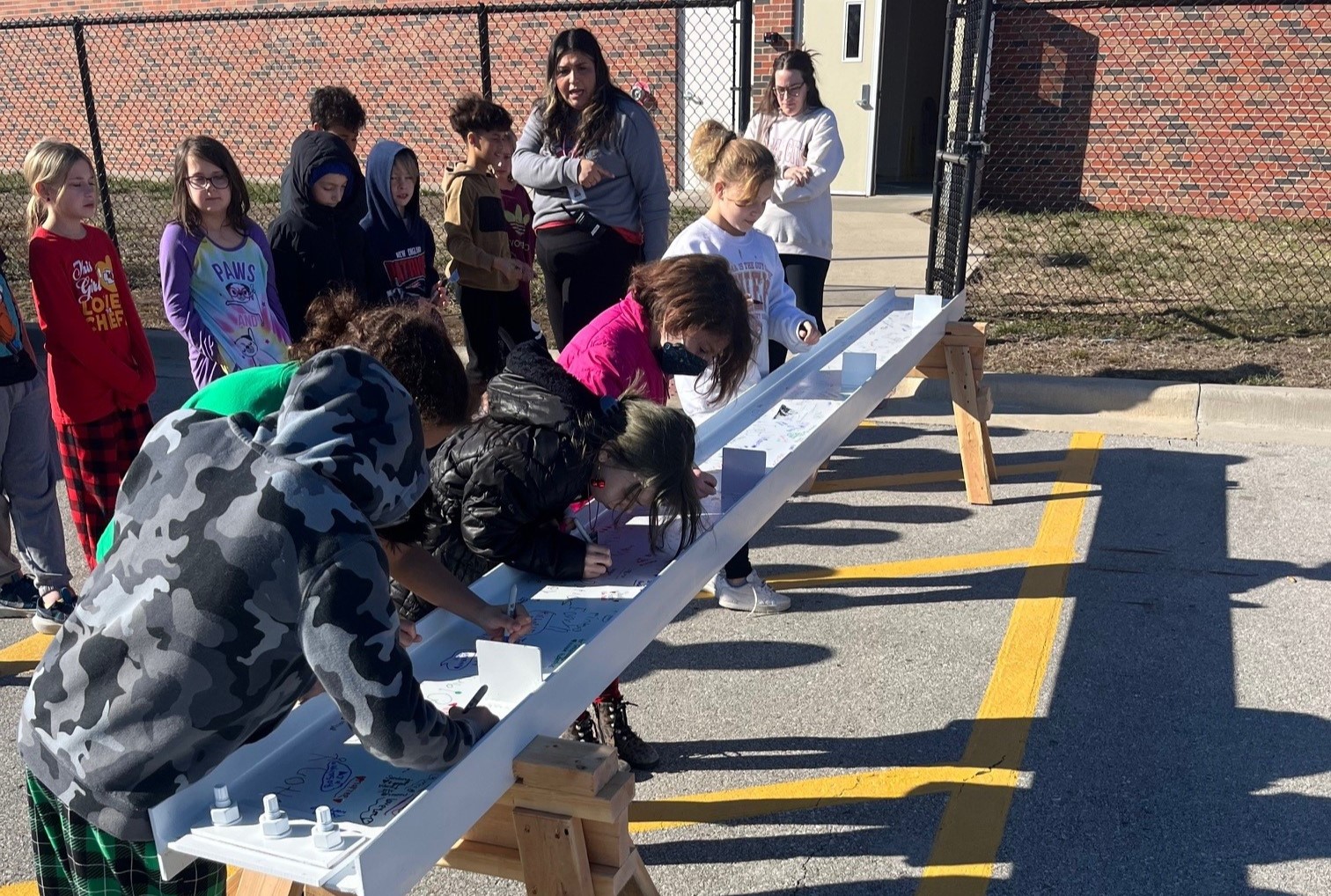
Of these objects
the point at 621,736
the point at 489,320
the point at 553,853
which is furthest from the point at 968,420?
A: the point at 553,853

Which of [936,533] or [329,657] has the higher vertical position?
[329,657]

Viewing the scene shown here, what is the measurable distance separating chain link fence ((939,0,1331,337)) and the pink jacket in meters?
7.04

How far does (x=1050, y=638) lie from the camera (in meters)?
4.13

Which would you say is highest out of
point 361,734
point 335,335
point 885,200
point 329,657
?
point 335,335

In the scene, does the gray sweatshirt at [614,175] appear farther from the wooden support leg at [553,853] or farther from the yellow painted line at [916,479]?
the wooden support leg at [553,853]

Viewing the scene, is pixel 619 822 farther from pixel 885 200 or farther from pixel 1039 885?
pixel 885 200

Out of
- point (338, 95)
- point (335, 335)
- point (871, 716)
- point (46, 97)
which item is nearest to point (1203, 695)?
point (871, 716)

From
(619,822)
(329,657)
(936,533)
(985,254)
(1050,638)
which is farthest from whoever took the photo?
(985,254)

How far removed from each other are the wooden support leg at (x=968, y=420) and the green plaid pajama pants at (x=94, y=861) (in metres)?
3.98

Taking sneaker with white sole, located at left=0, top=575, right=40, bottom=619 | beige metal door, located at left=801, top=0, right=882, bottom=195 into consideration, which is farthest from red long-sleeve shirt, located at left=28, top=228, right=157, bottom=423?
beige metal door, located at left=801, top=0, right=882, bottom=195

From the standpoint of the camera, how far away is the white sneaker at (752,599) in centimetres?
440

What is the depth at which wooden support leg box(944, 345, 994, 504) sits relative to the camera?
5.34 meters

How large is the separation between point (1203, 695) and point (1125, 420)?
2973 millimetres

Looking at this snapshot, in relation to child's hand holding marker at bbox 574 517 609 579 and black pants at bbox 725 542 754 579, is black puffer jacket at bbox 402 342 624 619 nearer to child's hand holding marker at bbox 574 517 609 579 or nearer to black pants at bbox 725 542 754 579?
child's hand holding marker at bbox 574 517 609 579
